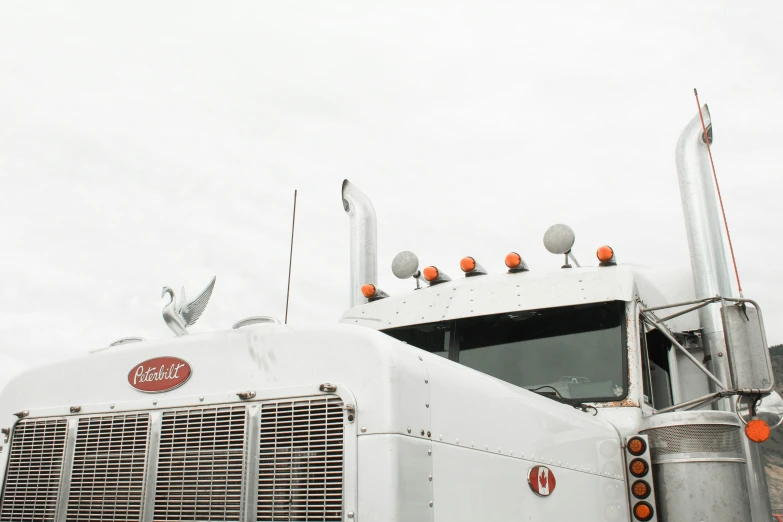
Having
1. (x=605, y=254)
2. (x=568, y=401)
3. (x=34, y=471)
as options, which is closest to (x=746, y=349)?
(x=568, y=401)

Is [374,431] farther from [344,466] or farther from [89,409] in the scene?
[89,409]

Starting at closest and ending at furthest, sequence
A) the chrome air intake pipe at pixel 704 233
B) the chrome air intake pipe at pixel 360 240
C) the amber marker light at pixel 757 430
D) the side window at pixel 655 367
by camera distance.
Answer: the amber marker light at pixel 757 430
the side window at pixel 655 367
the chrome air intake pipe at pixel 704 233
the chrome air intake pipe at pixel 360 240

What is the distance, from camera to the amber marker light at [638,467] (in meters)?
4.01

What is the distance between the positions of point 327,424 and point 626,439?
190 cm

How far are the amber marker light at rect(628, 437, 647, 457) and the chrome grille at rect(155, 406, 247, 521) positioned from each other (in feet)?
6.80

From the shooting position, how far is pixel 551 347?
182 inches

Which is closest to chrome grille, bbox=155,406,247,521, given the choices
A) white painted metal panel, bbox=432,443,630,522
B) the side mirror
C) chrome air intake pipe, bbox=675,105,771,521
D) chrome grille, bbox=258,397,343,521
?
chrome grille, bbox=258,397,343,521

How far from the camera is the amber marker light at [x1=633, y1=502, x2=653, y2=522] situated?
3916 mm

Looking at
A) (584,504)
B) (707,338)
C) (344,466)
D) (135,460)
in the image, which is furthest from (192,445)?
(707,338)

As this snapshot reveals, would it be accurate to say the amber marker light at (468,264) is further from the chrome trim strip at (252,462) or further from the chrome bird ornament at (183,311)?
the chrome trim strip at (252,462)

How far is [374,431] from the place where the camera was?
9.33ft

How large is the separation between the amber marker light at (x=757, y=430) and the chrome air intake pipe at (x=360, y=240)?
354 centimetres

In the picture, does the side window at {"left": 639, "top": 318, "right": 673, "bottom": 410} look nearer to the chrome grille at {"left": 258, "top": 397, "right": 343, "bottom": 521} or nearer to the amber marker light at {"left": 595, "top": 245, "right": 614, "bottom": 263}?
the amber marker light at {"left": 595, "top": 245, "right": 614, "bottom": 263}

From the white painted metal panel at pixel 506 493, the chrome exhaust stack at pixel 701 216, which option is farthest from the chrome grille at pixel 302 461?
the chrome exhaust stack at pixel 701 216
